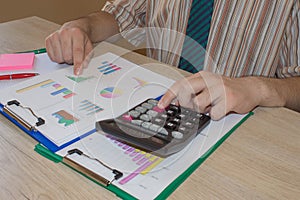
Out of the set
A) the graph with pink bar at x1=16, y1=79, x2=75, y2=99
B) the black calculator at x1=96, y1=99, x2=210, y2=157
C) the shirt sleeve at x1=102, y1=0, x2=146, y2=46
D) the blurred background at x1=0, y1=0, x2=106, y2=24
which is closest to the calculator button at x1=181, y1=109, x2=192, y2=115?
the black calculator at x1=96, y1=99, x2=210, y2=157

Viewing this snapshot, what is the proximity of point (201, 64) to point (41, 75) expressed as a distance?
35cm

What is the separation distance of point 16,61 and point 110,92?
10.9 inches

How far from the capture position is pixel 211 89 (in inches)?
24.4

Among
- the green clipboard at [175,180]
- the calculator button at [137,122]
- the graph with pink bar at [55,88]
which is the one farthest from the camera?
the graph with pink bar at [55,88]

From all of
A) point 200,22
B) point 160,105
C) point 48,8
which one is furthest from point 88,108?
point 48,8

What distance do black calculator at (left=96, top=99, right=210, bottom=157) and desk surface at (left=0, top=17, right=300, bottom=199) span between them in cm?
5

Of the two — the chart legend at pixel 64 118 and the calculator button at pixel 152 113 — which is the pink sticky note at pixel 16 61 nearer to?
Result: the chart legend at pixel 64 118

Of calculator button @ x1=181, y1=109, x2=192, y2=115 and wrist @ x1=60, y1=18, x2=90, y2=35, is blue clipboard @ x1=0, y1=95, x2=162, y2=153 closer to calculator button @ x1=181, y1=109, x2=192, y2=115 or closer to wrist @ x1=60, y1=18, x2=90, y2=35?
calculator button @ x1=181, y1=109, x2=192, y2=115

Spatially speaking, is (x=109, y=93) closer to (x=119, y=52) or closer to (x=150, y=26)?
(x=119, y=52)

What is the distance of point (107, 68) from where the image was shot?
794 mm

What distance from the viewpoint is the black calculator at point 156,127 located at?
0.50 meters

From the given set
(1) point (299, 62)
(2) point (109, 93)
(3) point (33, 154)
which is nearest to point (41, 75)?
(2) point (109, 93)

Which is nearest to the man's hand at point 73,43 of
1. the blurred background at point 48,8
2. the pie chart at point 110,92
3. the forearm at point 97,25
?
the forearm at point 97,25

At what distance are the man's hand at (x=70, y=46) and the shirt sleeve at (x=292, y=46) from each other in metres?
0.49
